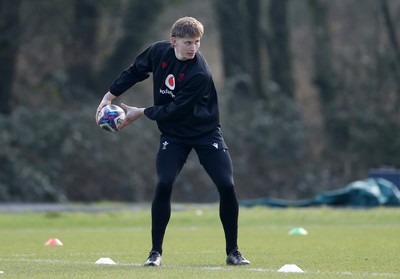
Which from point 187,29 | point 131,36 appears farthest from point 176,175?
point 131,36

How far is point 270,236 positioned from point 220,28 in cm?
2206

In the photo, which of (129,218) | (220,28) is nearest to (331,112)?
(220,28)

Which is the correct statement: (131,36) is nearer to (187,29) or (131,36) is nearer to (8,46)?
(8,46)

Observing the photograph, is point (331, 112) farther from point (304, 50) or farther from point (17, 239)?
point (17, 239)

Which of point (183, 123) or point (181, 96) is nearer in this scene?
point (181, 96)

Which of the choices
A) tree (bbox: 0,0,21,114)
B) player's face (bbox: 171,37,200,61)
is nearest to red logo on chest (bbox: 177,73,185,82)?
player's face (bbox: 171,37,200,61)

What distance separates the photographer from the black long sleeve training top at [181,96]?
8.75 metres

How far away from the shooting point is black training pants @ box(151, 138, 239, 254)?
8.80 metres

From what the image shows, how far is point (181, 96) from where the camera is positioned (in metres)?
8.73

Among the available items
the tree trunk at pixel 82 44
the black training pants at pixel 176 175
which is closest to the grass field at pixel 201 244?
the black training pants at pixel 176 175

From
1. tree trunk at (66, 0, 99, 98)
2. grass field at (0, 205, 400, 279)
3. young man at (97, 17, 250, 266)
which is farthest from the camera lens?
tree trunk at (66, 0, 99, 98)

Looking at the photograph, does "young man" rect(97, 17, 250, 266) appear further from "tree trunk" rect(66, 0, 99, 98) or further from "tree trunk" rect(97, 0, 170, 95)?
"tree trunk" rect(97, 0, 170, 95)

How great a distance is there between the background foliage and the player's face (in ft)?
59.9

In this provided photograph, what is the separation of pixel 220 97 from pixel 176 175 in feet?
78.1
